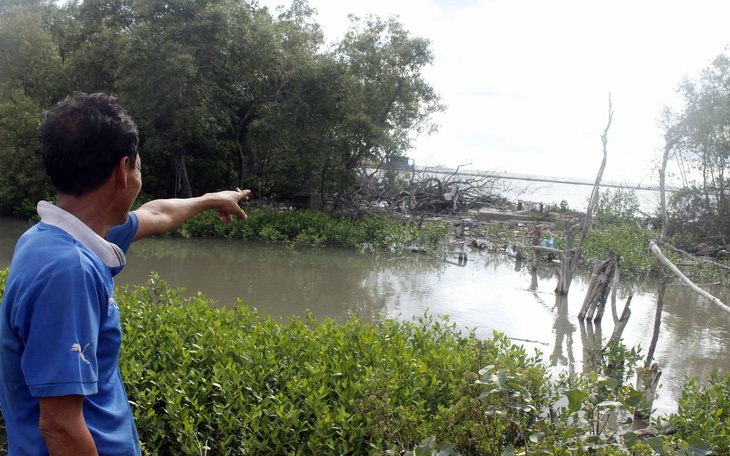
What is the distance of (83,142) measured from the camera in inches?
59.1

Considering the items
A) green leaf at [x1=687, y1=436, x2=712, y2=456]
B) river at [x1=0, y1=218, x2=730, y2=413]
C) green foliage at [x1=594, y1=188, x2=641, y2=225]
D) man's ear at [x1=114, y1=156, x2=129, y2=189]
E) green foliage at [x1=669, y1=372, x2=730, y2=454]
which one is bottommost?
river at [x1=0, y1=218, x2=730, y2=413]

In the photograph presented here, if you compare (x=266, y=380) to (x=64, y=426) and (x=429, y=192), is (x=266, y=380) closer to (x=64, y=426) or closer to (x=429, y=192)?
(x=64, y=426)

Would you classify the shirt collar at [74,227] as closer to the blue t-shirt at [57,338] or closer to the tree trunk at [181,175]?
the blue t-shirt at [57,338]

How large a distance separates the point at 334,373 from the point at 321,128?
1280 cm

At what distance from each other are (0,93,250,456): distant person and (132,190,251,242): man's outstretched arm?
0.55 m

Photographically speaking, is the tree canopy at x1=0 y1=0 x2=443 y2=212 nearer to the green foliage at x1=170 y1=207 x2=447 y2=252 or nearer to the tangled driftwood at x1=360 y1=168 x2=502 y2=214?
the green foliage at x1=170 y1=207 x2=447 y2=252

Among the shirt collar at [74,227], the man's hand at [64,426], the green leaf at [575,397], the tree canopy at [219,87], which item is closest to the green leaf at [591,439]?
the green leaf at [575,397]

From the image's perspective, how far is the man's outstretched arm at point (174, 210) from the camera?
7.30 feet

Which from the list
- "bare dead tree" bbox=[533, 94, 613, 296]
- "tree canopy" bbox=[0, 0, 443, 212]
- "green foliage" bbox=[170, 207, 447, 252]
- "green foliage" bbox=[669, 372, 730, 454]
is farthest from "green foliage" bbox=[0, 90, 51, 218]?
"green foliage" bbox=[669, 372, 730, 454]

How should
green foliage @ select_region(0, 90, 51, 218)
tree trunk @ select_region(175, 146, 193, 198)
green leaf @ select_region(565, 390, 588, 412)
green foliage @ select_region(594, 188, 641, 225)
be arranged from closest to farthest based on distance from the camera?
green leaf @ select_region(565, 390, 588, 412) < green foliage @ select_region(0, 90, 51, 218) < tree trunk @ select_region(175, 146, 193, 198) < green foliage @ select_region(594, 188, 641, 225)

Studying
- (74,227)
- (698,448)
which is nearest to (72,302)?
(74,227)

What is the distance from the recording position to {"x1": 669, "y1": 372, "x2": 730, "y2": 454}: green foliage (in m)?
3.37

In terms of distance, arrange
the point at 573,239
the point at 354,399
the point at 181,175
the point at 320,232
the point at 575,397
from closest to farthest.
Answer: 1. the point at 575,397
2. the point at 354,399
3. the point at 573,239
4. the point at 320,232
5. the point at 181,175

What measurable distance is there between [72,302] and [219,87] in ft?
49.4
